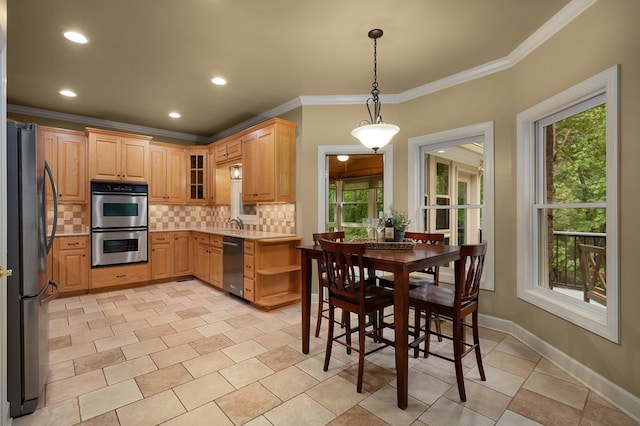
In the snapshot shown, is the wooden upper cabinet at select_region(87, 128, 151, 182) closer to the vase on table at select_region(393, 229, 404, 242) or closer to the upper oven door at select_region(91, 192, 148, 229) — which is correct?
the upper oven door at select_region(91, 192, 148, 229)

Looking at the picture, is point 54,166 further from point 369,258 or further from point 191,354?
point 369,258

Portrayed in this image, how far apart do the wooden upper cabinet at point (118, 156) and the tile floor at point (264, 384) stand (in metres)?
2.35

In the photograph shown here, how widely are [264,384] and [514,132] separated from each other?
3.11 metres

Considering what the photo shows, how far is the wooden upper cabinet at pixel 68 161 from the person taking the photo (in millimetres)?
4492

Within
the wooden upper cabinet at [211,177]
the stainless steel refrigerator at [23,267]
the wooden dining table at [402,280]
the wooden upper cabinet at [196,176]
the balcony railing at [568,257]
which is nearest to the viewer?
the stainless steel refrigerator at [23,267]

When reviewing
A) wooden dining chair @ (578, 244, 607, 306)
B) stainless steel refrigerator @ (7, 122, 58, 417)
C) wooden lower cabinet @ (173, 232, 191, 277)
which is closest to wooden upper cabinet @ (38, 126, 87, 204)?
wooden lower cabinet @ (173, 232, 191, 277)

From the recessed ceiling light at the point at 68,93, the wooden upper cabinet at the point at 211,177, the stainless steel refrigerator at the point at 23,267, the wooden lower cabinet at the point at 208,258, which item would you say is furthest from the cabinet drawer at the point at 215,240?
the stainless steel refrigerator at the point at 23,267

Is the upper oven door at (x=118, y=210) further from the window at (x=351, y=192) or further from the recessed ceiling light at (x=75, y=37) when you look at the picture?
the window at (x=351, y=192)

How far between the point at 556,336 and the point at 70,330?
452cm

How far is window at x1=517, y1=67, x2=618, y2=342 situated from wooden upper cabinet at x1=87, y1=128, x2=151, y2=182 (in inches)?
204

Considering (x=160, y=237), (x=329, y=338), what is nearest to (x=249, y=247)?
(x=329, y=338)

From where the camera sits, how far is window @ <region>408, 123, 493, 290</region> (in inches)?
130

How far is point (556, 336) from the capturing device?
101 inches

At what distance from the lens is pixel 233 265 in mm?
4340
